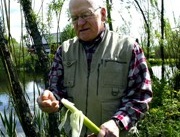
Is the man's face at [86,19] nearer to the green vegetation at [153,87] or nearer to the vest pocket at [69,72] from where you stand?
the vest pocket at [69,72]

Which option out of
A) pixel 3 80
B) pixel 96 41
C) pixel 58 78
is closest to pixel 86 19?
pixel 96 41

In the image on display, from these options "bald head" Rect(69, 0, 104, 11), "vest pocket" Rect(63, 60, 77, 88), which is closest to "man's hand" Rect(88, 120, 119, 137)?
"vest pocket" Rect(63, 60, 77, 88)

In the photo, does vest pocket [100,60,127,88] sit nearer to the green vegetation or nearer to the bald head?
the bald head

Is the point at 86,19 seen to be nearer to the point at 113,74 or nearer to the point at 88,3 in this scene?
the point at 88,3

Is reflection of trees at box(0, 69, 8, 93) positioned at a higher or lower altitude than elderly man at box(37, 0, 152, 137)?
lower

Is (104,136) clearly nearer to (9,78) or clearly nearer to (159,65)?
(9,78)

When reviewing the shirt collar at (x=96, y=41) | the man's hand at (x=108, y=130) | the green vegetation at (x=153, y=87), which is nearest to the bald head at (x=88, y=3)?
the shirt collar at (x=96, y=41)

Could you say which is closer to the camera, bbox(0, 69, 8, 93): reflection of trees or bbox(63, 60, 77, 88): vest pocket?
bbox(63, 60, 77, 88): vest pocket

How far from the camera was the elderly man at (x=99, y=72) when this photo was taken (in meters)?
2.23

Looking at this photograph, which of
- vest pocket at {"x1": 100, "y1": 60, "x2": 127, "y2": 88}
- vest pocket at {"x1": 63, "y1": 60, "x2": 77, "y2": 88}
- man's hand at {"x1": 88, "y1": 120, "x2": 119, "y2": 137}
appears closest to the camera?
man's hand at {"x1": 88, "y1": 120, "x2": 119, "y2": 137}

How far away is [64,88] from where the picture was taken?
8.30ft

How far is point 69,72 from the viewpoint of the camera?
2.49 m

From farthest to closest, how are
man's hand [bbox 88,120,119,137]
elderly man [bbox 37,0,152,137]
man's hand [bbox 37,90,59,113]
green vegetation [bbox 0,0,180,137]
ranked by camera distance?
green vegetation [bbox 0,0,180,137]
elderly man [bbox 37,0,152,137]
man's hand [bbox 37,90,59,113]
man's hand [bbox 88,120,119,137]

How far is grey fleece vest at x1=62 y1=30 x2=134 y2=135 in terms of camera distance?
92.2 inches
